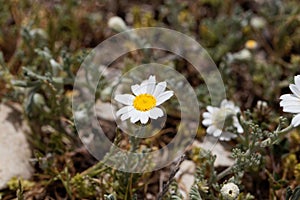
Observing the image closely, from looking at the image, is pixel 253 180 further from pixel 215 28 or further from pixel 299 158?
pixel 215 28

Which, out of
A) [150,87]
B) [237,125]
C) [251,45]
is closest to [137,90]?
[150,87]

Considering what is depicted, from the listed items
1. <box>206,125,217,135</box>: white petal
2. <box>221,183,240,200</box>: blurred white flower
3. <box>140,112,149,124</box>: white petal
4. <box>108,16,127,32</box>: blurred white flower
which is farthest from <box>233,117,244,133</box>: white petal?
<box>108,16,127,32</box>: blurred white flower

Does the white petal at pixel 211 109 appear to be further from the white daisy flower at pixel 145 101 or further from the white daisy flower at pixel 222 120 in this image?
the white daisy flower at pixel 145 101

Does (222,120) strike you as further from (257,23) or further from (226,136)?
(257,23)

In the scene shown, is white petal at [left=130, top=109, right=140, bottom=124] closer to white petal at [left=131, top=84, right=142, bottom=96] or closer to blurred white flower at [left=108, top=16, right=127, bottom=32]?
white petal at [left=131, top=84, right=142, bottom=96]

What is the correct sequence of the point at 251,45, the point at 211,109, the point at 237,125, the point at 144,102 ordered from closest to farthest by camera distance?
the point at 144,102, the point at 237,125, the point at 211,109, the point at 251,45

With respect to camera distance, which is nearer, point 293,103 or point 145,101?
point 293,103

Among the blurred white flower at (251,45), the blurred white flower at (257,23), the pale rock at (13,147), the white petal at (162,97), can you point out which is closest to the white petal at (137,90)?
the white petal at (162,97)
